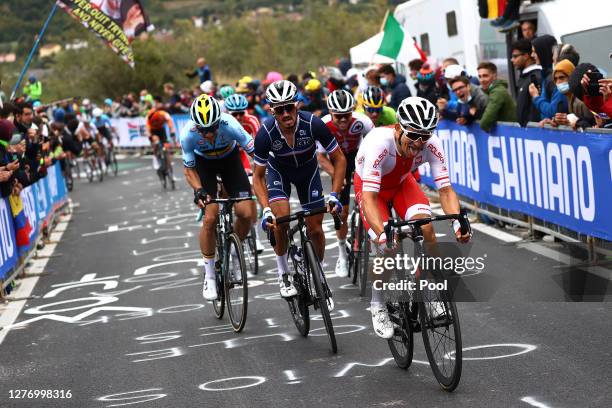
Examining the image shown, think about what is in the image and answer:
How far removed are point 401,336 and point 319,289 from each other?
34.9 inches

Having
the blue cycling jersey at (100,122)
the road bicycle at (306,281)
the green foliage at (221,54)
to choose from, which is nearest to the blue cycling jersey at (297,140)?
the road bicycle at (306,281)

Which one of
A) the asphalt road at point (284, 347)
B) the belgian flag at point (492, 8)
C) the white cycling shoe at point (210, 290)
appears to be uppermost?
the belgian flag at point (492, 8)

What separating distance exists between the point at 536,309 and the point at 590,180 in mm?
1908

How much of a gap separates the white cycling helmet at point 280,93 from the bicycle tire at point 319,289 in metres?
1.17

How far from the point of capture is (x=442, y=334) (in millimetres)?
6707

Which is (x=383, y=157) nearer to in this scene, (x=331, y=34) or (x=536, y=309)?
(x=536, y=309)

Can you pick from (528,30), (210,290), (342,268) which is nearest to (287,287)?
(210,290)

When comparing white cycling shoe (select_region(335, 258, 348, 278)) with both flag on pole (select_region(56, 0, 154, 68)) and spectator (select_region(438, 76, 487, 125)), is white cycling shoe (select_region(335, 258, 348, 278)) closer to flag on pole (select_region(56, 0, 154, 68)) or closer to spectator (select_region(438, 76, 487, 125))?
spectator (select_region(438, 76, 487, 125))

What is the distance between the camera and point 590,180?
10.4m

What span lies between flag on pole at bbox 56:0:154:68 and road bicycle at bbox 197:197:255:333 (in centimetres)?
1187

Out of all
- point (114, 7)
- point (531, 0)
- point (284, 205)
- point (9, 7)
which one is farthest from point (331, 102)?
point (9, 7)

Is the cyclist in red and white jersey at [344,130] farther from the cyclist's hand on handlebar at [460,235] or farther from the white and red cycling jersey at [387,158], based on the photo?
the cyclist's hand on handlebar at [460,235]

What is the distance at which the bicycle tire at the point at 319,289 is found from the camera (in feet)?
26.2

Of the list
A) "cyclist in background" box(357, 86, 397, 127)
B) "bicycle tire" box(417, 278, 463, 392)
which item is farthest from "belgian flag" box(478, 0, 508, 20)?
"bicycle tire" box(417, 278, 463, 392)
